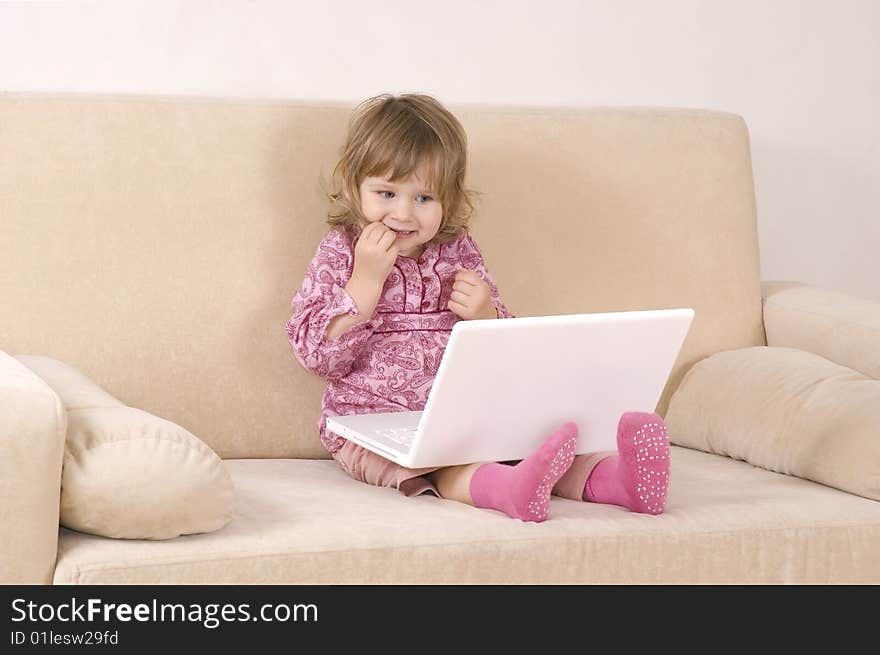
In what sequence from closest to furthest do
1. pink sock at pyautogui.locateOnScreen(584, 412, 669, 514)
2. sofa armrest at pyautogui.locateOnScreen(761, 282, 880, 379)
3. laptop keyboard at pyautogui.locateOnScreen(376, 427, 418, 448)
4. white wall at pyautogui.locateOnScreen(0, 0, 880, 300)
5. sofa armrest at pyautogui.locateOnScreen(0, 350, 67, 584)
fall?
sofa armrest at pyautogui.locateOnScreen(0, 350, 67, 584) < pink sock at pyautogui.locateOnScreen(584, 412, 669, 514) < laptop keyboard at pyautogui.locateOnScreen(376, 427, 418, 448) < sofa armrest at pyautogui.locateOnScreen(761, 282, 880, 379) < white wall at pyautogui.locateOnScreen(0, 0, 880, 300)

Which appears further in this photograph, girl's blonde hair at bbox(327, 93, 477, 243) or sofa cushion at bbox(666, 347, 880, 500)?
girl's blonde hair at bbox(327, 93, 477, 243)

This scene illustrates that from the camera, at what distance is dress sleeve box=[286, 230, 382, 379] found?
76.9 inches

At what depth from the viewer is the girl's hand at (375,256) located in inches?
76.7

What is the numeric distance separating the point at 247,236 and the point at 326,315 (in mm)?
244

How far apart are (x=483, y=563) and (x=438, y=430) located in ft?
0.65

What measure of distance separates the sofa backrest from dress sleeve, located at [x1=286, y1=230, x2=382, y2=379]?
100mm

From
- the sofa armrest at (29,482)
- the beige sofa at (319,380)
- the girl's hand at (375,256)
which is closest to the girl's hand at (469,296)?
the girl's hand at (375,256)

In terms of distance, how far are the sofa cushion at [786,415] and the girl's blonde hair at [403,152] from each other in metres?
0.52

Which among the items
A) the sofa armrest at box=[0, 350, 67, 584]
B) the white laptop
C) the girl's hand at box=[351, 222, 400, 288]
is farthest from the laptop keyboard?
the sofa armrest at box=[0, 350, 67, 584]

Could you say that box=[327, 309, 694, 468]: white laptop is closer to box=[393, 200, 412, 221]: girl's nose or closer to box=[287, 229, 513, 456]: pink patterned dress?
box=[287, 229, 513, 456]: pink patterned dress

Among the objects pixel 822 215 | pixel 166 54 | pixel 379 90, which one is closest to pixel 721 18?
pixel 822 215

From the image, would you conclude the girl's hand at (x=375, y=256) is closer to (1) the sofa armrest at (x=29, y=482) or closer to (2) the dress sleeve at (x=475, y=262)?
(2) the dress sleeve at (x=475, y=262)

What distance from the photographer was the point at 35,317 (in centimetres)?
197
